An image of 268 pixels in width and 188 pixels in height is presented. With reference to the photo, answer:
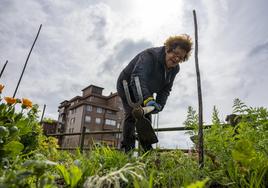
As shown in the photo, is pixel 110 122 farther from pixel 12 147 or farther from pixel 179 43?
pixel 12 147

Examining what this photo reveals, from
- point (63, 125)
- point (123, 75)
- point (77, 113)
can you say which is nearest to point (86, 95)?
point (77, 113)

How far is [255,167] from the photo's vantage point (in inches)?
43.3

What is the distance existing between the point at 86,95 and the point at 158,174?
41518mm

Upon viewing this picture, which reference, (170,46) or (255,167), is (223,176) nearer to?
(255,167)

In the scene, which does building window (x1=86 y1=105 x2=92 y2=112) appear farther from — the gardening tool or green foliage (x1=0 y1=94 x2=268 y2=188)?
green foliage (x1=0 y1=94 x2=268 y2=188)

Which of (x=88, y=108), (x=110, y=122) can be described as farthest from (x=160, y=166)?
(x=110, y=122)

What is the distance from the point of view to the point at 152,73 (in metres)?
2.92

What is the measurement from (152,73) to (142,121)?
38.9 inches

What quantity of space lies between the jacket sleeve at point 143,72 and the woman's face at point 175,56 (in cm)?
23

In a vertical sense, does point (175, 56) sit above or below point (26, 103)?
above

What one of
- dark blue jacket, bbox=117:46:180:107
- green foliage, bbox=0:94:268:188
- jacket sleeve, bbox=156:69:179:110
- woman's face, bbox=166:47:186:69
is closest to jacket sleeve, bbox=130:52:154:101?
dark blue jacket, bbox=117:46:180:107

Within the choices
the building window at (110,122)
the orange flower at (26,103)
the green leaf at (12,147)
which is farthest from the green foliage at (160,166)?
the building window at (110,122)

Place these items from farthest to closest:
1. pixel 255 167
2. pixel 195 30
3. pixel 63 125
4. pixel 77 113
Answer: pixel 63 125, pixel 77 113, pixel 195 30, pixel 255 167

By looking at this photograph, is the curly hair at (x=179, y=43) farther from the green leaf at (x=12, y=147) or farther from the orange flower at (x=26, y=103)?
the green leaf at (x=12, y=147)
